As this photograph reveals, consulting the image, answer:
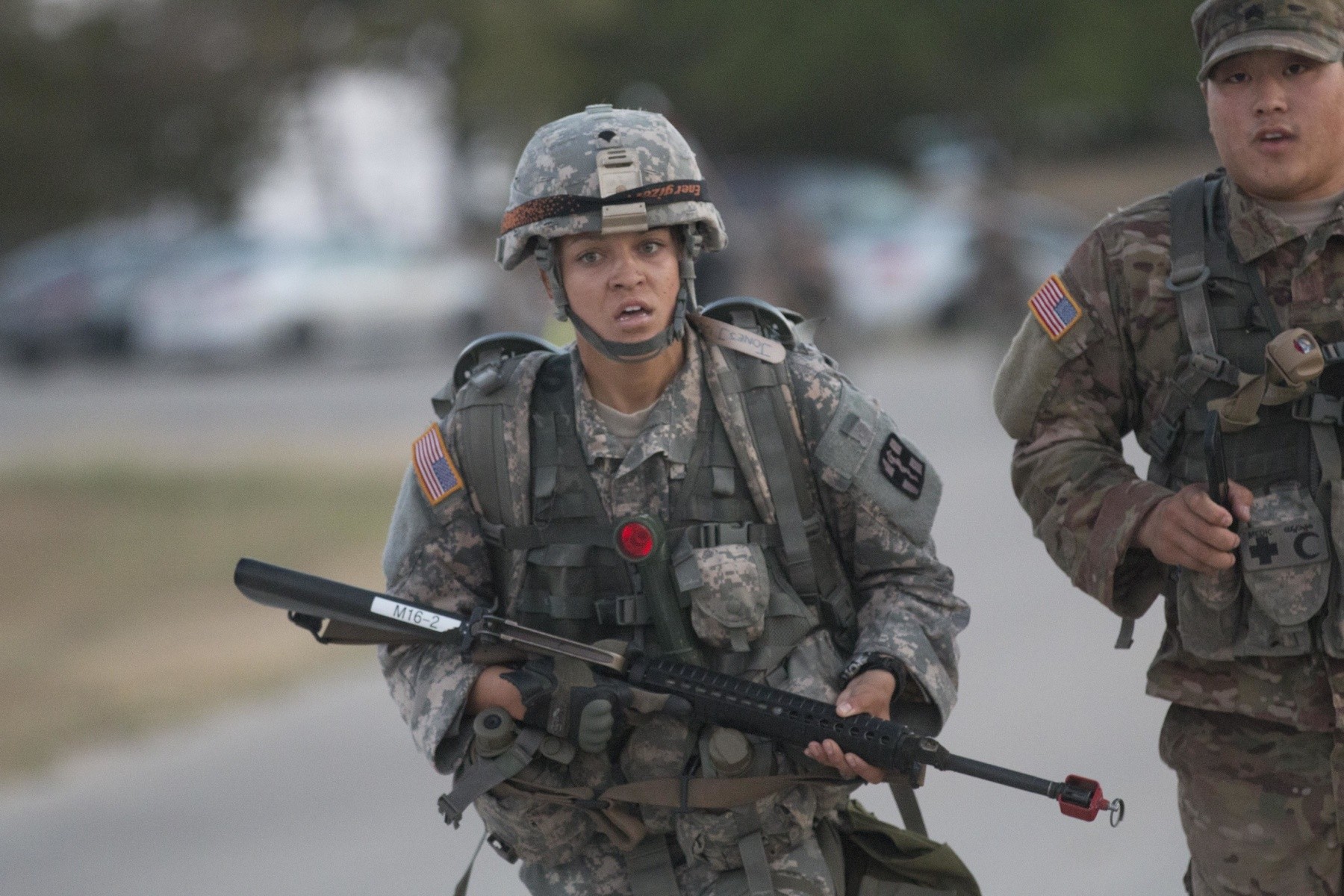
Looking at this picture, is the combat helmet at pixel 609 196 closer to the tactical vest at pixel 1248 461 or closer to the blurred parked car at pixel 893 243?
the tactical vest at pixel 1248 461

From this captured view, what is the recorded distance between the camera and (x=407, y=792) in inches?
275

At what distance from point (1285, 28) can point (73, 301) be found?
22.6 meters

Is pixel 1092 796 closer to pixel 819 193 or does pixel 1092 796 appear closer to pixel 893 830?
pixel 893 830

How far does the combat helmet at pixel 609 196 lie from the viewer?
3.36 metres

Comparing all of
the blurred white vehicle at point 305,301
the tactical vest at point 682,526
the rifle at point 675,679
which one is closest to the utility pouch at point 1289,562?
the rifle at point 675,679

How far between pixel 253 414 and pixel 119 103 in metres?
16.9

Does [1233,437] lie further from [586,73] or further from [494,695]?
[586,73]

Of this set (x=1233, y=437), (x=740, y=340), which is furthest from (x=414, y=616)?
(x=1233, y=437)

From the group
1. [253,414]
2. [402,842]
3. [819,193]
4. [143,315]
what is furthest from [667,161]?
[819,193]

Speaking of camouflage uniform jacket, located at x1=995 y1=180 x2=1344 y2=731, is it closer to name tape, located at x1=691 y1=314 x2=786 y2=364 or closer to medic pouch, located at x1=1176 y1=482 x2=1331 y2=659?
medic pouch, located at x1=1176 y1=482 x2=1331 y2=659

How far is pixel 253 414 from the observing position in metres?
17.5

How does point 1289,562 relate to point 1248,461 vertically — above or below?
below

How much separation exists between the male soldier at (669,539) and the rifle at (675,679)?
54 mm

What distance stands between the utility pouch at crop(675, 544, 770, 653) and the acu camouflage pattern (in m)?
0.14
